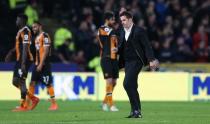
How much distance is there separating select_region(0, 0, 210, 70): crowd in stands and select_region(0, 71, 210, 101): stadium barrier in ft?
5.61

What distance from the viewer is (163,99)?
27.2 metres

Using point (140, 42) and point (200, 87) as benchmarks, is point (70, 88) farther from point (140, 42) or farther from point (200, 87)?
point (140, 42)

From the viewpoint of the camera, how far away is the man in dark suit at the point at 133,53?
1644 centimetres

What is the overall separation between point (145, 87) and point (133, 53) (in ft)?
34.4

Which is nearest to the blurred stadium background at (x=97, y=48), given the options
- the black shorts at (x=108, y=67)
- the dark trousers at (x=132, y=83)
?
the black shorts at (x=108, y=67)

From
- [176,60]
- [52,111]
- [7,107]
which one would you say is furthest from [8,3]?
[52,111]

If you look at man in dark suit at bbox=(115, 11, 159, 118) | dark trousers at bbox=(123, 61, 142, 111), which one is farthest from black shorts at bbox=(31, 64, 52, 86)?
dark trousers at bbox=(123, 61, 142, 111)

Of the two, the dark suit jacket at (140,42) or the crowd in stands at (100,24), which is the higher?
the dark suit jacket at (140,42)

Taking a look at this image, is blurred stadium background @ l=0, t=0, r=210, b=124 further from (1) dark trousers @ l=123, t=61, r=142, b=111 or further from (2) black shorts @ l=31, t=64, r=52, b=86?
(1) dark trousers @ l=123, t=61, r=142, b=111

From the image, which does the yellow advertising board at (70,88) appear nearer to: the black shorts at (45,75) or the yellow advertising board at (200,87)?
the yellow advertising board at (200,87)

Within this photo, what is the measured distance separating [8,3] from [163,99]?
727 cm

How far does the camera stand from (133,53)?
16.7 metres

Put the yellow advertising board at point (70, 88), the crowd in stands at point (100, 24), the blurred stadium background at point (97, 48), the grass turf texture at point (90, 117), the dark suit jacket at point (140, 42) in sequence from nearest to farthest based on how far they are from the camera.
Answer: the grass turf texture at point (90, 117)
the dark suit jacket at point (140, 42)
the yellow advertising board at point (70, 88)
the blurred stadium background at point (97, 48)
the crowd in stands at point (100, 24)

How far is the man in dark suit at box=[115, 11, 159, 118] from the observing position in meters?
16.4
